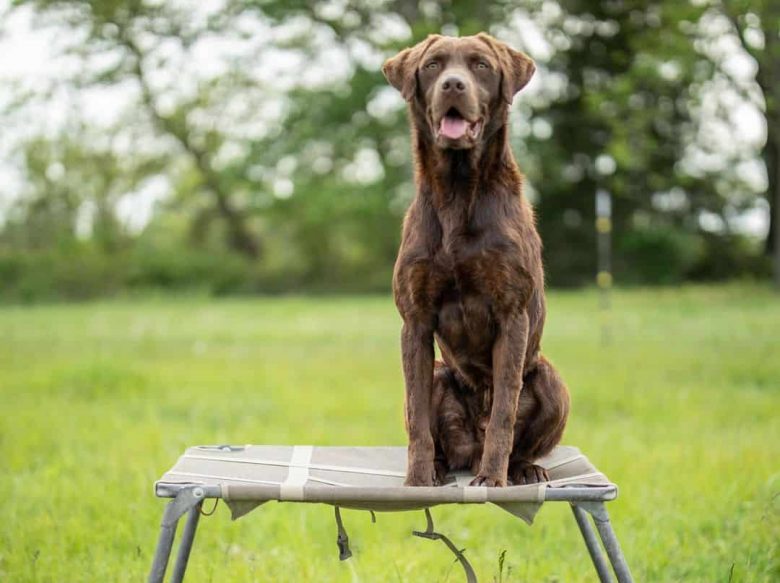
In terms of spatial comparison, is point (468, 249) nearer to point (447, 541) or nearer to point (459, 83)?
point (459, 83)

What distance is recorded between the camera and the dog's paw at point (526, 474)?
129 inches

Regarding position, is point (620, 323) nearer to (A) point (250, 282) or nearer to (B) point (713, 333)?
(B) point (713, 333)

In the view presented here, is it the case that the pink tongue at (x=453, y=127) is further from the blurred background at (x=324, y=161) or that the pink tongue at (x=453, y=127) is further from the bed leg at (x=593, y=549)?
the blurred background at (x=324, y=161)

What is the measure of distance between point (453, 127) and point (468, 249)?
0.36 m

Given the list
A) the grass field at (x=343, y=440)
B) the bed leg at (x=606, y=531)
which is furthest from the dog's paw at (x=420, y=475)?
the grass field at (x=343, y=440)

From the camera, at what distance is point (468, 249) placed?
3.09 m

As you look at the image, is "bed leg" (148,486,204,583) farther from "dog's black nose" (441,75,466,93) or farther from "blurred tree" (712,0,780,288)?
"blurred tree" (712,0,780,288)

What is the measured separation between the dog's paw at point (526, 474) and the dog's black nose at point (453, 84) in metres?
1.22

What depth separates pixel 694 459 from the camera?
664 cm

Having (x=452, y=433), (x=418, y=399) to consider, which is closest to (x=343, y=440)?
(x=452, y=433)

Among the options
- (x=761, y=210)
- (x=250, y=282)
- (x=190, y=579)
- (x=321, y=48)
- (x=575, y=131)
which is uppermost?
(x=190, y=579)

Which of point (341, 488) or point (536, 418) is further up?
point (341, 488)

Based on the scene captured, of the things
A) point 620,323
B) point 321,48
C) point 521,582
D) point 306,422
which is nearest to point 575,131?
point 321,48

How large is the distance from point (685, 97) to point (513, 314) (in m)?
25.7
